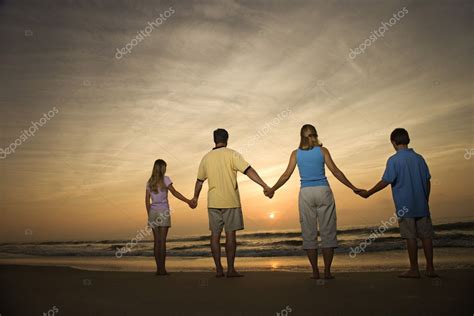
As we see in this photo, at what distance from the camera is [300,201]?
5.28 metres

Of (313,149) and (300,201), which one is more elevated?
(313,149)

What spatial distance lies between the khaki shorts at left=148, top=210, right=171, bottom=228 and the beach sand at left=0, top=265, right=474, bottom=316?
1.25m

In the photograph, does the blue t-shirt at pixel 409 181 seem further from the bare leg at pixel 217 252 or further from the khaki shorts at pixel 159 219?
the khaki shorts at pixel 159 219

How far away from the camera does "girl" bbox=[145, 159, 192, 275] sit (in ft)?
21.8

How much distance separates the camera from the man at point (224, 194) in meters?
5.87

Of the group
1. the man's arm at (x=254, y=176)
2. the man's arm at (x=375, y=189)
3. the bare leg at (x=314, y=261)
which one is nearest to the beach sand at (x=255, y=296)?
the bare leg at (x=314, y=261)

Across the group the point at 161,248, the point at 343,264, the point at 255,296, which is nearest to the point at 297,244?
the point at 343,264

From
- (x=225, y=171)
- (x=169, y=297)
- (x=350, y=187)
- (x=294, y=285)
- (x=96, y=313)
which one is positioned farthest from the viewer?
(x=225, y=171)

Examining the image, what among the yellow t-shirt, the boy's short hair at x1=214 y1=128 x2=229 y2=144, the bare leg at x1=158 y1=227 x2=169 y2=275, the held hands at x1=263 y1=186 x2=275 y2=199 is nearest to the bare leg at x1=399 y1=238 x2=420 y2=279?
the held hands at x1=263 y1=186 x2=275 y2=199

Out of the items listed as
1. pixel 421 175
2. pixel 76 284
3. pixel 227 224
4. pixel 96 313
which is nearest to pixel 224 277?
pixel 227 224

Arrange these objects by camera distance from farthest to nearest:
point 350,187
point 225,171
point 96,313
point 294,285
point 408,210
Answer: point 225,171 < point 350,187 < point 408,210 < point 294,285 < point 96,313

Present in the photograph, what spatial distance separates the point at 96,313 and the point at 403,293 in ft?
9.67

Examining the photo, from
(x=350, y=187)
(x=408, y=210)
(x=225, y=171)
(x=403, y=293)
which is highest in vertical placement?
(x=225, y=171)

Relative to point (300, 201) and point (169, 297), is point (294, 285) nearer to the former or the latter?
point (300, 201)
